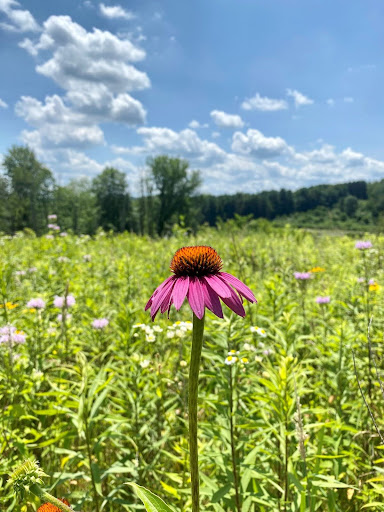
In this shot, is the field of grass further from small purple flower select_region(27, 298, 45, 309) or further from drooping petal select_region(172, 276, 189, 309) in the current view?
drooping petal select_region(172, 276, 189, 309)

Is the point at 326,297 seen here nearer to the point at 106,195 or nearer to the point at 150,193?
the point at 150,193

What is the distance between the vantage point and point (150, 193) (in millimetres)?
48688

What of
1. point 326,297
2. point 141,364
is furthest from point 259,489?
point 326,297

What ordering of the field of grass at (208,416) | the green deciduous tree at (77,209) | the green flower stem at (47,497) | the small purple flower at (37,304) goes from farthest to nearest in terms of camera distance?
the green deciduous tree at (77,209) → the small purple flower at (37,304) → the field of grass at (208,416) → the green flower stem at (47,497)

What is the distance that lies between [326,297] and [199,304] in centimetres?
259

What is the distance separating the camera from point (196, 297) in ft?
2.38

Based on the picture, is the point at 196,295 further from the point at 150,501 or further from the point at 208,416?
the point at 208,416

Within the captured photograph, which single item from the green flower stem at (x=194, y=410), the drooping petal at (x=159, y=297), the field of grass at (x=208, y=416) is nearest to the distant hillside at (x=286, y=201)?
the field of grass at (x=208, y=416)

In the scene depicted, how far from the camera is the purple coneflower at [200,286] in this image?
738mm

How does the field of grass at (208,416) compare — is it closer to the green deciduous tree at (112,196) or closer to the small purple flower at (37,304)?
the small purple flower at (37,304)

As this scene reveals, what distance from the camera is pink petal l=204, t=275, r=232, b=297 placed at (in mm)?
743

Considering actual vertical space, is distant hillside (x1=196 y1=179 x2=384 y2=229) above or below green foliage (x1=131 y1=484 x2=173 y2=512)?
above

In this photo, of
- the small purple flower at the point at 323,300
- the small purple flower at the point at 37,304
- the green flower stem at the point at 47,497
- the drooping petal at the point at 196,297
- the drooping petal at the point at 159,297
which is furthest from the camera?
the small purple flower at the point at 323,300

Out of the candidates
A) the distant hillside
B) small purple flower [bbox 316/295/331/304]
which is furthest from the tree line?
the distant hillside
